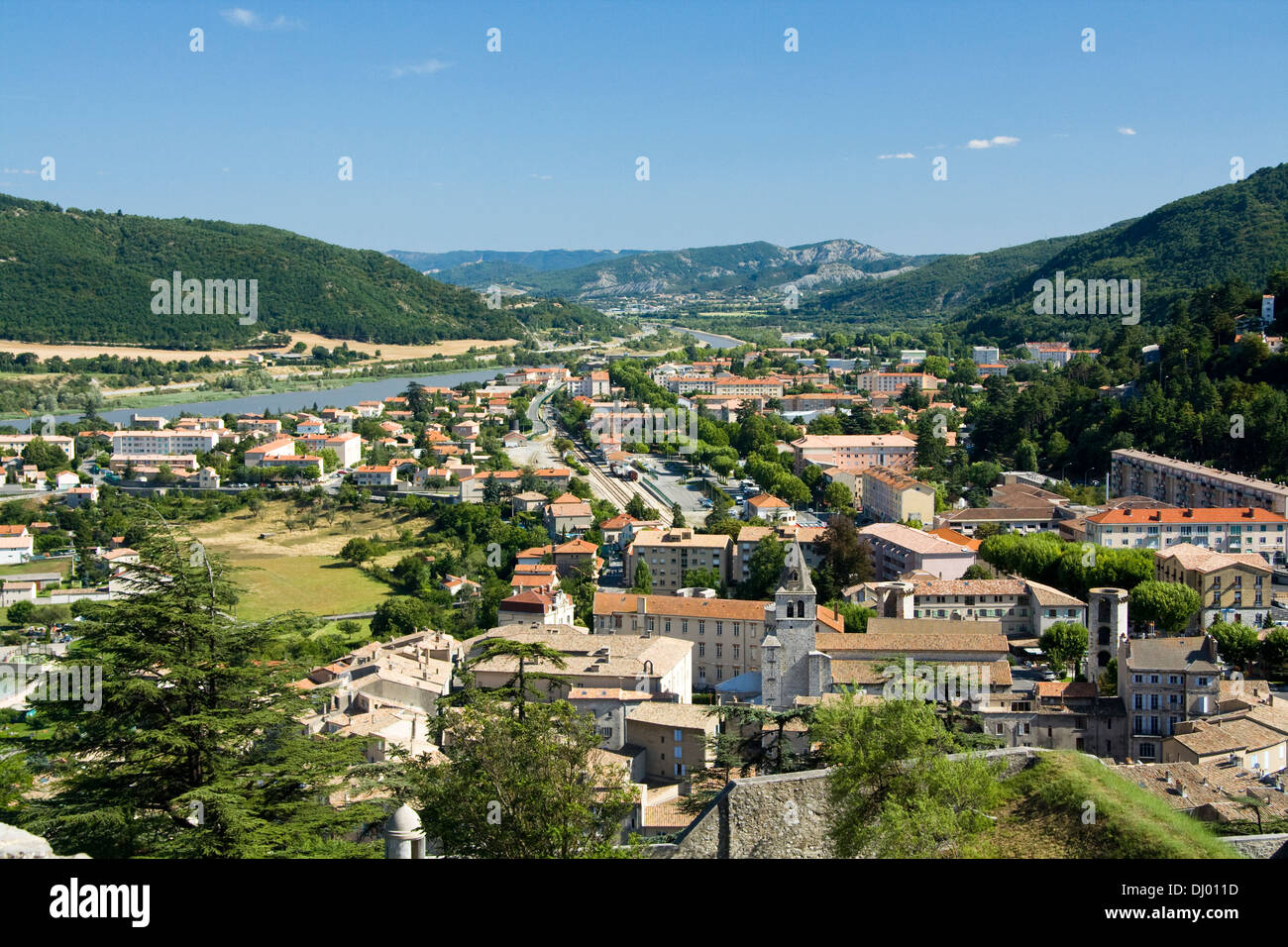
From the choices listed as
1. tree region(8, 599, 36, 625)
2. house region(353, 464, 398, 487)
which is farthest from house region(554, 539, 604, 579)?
house region(353, 464, 398, 487)

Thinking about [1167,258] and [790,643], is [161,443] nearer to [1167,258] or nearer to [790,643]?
[790,643]

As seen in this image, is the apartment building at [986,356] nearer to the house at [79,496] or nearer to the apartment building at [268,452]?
the apartment building at [268,452]

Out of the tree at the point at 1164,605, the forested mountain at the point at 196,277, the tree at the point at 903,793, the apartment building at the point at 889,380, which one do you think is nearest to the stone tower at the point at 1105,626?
the tree at the point at 1164,605

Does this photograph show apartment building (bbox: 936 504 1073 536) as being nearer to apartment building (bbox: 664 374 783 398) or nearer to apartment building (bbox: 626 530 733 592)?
apartment building (bbox: 626 530 733 592)

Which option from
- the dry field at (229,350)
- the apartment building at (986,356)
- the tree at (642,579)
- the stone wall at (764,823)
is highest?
the dry field at (229,350)

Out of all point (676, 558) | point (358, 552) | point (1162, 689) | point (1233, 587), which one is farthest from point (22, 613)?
point (1233, 587)

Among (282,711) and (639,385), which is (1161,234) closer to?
(639,385)
